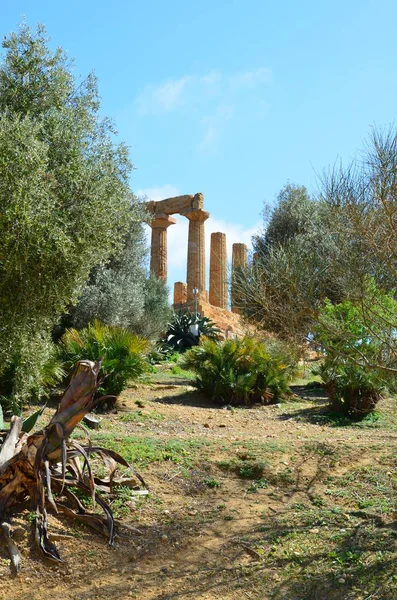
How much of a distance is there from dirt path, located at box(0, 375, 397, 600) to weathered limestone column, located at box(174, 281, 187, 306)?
2704cm

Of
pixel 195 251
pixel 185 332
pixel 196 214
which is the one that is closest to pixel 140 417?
pixel 185 332

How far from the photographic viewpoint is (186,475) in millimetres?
6777

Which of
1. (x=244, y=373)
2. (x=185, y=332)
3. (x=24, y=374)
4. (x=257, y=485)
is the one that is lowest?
(x=257, y=485)

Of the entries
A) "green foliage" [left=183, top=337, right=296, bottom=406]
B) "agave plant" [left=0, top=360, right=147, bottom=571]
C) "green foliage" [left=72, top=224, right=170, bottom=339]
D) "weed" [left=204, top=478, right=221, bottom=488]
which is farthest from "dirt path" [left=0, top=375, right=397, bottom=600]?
"green foliage" [left=72, top=224, right=170, bottom=339]

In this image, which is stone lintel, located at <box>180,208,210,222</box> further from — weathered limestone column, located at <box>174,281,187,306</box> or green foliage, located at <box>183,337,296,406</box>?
green foliage, located at <box>183,337,296,406</box>

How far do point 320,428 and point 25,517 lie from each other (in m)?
6.81

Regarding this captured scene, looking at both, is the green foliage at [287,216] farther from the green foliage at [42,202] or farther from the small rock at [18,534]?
the small rock at [18,534]

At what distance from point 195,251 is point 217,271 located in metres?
2.26

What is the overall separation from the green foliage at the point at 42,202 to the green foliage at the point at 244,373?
13.4 feet

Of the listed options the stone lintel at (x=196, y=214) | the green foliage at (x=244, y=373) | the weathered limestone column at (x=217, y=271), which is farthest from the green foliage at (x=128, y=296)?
the weathered limestone column at (x=217, y=271)

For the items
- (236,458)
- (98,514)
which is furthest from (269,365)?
(98,514)

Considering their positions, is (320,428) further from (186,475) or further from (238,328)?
(238,328)

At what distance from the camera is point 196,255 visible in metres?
34.4

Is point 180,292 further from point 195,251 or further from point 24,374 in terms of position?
point 24,374
